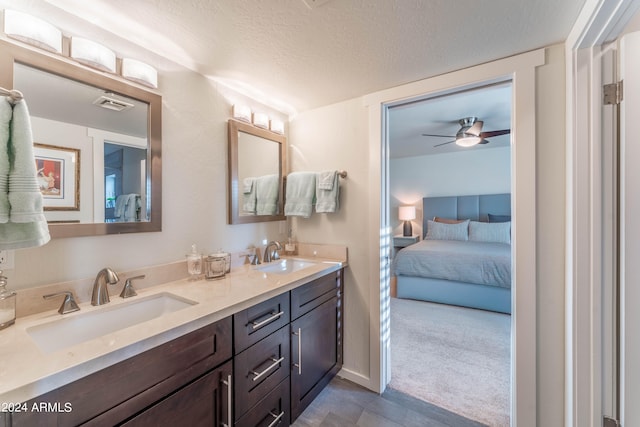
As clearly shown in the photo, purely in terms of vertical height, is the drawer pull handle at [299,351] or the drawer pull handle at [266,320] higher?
the drawer pull handle at [266,320]

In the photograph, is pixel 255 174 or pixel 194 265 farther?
pixel 255 174

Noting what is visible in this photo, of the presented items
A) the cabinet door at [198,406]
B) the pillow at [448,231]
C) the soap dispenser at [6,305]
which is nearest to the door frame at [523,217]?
the cabinet door at [198,406]

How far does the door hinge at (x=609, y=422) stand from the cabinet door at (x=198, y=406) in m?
1.66

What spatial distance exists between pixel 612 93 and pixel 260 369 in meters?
2.03

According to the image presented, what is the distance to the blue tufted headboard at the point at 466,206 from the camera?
15.4 ft

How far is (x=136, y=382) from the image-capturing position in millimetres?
813

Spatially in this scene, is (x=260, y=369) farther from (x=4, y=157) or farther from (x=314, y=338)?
(x=4, y=157)

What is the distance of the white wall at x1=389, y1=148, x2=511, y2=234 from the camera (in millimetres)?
4793

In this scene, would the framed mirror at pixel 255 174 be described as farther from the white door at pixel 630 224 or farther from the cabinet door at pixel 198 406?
the white door at pixel 630 224

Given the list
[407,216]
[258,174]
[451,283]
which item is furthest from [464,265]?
[258,174]

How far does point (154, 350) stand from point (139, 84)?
1.24 meters

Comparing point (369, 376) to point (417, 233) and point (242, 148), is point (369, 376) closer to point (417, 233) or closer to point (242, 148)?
point (242, 148)

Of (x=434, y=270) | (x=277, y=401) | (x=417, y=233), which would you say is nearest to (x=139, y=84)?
(x=277, y=401)

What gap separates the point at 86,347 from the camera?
76cm
